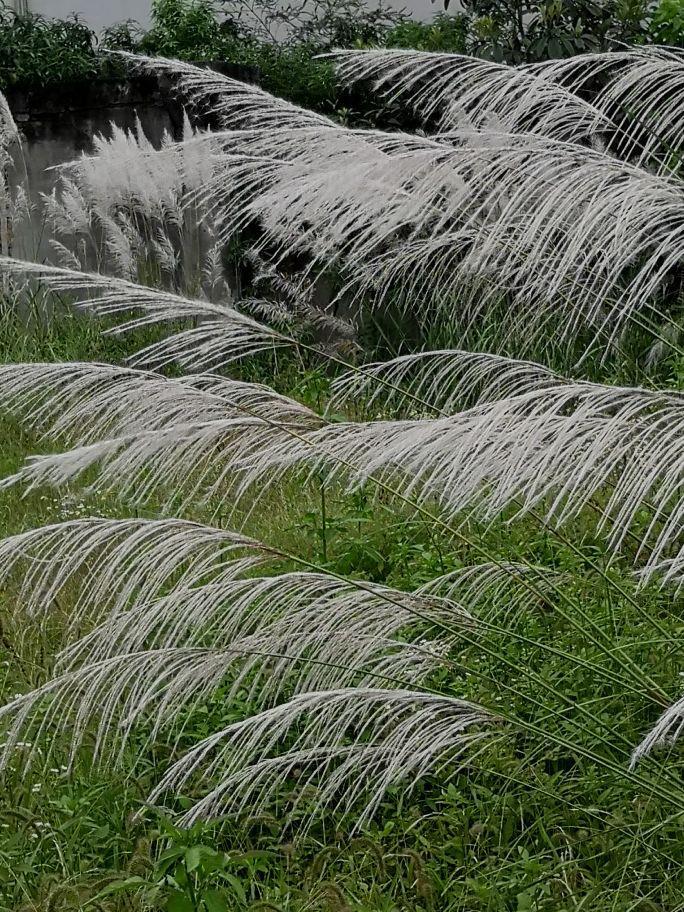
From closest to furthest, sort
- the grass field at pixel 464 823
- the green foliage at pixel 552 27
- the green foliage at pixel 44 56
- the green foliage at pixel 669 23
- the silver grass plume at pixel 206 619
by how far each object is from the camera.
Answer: the silver grass plume at pixel 206 619
the grass field at pixel 464 823
the green foliage at pixel 669 23
the green foliage at pixel 552 27
the green foliage at pixel 44 56

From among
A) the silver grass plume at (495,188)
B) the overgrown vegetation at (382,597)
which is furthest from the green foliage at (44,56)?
the silver grass plume at (495,188)

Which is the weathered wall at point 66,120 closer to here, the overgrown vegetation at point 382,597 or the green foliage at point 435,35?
the green foliage at point 435,35

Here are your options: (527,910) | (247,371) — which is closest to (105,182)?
(247,371)

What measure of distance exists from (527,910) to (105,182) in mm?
4507

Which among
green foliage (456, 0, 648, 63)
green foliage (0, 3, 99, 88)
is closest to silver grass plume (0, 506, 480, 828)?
green foliage (456, 0, 648, 63)

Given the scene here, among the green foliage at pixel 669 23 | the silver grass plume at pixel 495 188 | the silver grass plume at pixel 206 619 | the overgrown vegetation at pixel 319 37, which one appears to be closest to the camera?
the silver grass plume at pixel 495 188

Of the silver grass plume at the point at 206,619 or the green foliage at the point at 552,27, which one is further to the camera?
the green foliage at the point at 552,27

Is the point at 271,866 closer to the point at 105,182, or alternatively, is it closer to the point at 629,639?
the point at 629,639

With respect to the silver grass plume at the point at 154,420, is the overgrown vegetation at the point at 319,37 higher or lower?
higher

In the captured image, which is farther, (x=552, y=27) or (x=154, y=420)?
(x=552, y=27)

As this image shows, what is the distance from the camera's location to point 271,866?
8.05ft

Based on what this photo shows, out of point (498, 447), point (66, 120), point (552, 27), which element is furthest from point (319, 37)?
point (498, 447)

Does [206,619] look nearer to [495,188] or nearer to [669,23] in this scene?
[495,188]

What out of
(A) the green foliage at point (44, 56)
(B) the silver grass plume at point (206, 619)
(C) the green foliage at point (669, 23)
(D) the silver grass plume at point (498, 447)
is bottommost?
(B) the silver grass plume at point (206, 619)
